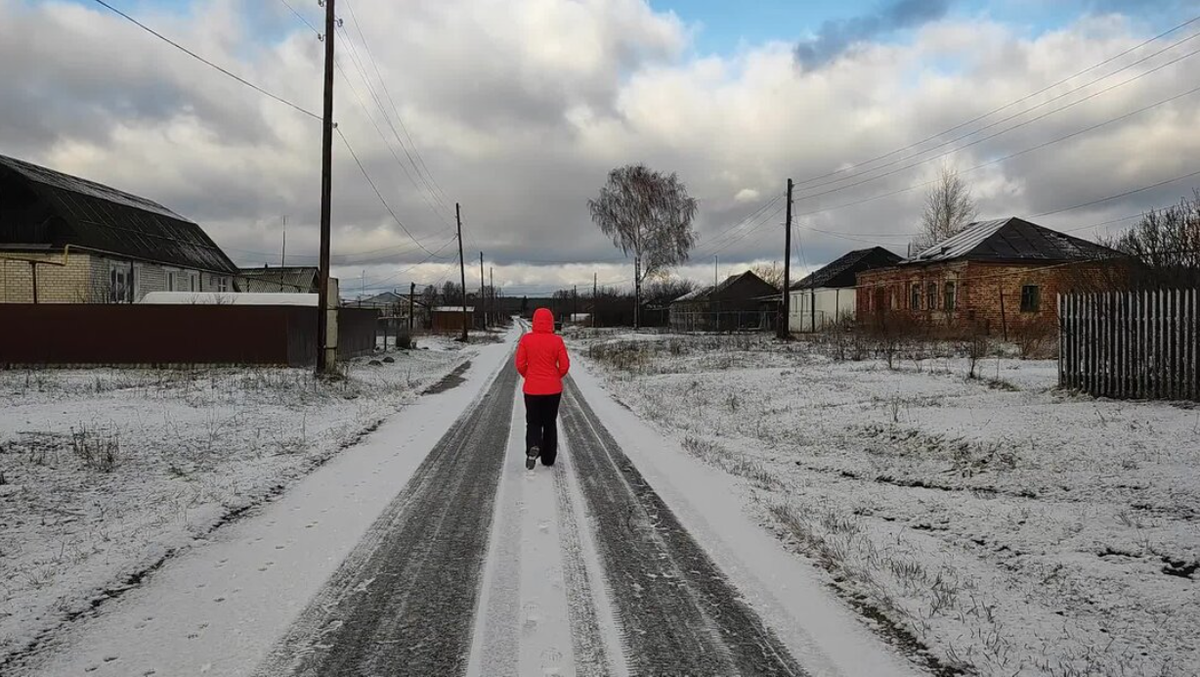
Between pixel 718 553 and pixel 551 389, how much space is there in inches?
133

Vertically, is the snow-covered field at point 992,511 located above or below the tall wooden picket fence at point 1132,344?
below

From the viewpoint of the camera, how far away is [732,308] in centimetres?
Answer: 5831

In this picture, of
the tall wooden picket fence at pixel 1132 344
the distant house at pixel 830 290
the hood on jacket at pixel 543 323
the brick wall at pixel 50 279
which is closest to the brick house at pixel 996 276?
the distant house at pixel 830 290

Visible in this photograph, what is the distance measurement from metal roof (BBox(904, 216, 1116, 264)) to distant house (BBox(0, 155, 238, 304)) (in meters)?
40.5

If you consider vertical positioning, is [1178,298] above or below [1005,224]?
below

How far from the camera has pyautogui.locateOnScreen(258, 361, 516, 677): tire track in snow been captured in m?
3.31

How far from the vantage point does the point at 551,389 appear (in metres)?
7.93

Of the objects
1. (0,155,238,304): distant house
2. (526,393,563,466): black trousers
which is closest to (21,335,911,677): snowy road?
(526,393,563,466): black trousers

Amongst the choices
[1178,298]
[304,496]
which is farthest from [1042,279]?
[304,496]

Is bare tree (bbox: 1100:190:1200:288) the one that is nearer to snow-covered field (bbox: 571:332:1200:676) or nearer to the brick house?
snow-covered field (bbox: 571:332:1200:676)

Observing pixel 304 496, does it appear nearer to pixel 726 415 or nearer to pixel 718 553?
pixel 718 553

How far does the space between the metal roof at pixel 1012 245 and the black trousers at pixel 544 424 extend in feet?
117

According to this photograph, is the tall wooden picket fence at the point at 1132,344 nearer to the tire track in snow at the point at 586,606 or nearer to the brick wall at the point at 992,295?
the tire track in snow at the point at 586,606

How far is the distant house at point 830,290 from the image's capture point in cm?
5172
